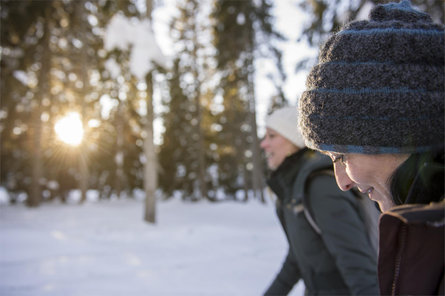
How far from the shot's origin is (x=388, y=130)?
82cm

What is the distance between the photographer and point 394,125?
811 millimetres

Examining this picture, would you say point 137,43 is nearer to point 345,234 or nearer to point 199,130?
point 199,130

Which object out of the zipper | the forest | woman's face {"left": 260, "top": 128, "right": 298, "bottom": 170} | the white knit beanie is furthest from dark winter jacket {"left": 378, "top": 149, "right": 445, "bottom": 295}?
the forest

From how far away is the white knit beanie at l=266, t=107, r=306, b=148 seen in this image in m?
2.36

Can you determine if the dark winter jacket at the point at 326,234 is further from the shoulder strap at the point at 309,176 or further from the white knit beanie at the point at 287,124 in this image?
the white knit beanie at the point at 287,124

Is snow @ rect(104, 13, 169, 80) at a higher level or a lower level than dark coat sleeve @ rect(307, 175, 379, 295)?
higher

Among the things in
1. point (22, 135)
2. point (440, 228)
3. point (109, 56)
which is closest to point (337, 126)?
point (440, 228)

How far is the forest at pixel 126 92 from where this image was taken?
11555 mm

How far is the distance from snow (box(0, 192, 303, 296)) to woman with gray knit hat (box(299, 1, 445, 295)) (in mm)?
4344

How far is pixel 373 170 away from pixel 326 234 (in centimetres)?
98

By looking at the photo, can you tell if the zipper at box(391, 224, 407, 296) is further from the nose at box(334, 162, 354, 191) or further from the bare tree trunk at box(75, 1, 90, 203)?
the bare tree trunk at box(75, 1, 90, 203)

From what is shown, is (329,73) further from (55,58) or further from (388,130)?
(55,58)

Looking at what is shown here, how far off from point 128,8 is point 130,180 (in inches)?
613

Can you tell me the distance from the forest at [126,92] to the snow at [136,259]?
2753 mm
